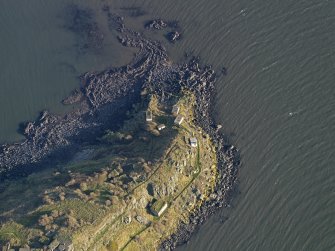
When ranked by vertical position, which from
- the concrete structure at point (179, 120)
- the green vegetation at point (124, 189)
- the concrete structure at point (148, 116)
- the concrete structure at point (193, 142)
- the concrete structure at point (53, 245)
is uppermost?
the concrete structure at point (179, 120)

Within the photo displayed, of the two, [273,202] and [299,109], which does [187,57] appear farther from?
[273,202]

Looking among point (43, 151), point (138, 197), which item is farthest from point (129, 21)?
point (138, 197)

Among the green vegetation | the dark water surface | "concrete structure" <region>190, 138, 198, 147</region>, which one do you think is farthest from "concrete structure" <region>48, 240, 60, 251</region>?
"concrete structure" <region>190, 138, 198, 147</region>

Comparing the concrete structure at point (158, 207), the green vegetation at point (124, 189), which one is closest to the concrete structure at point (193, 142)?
the green vegetation at point (124, 189)

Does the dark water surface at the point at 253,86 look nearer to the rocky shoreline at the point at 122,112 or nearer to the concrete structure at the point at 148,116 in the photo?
the rocky shoreline at the point at 122,112

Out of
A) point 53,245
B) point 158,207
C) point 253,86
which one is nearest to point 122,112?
point 158,207

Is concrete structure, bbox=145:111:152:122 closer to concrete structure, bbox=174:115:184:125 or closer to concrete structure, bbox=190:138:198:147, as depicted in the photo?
concrete structure, bbox=174:115:184:125

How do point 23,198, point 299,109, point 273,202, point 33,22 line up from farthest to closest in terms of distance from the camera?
point 33,22
point 299,109
point 273,202
point 23,198
